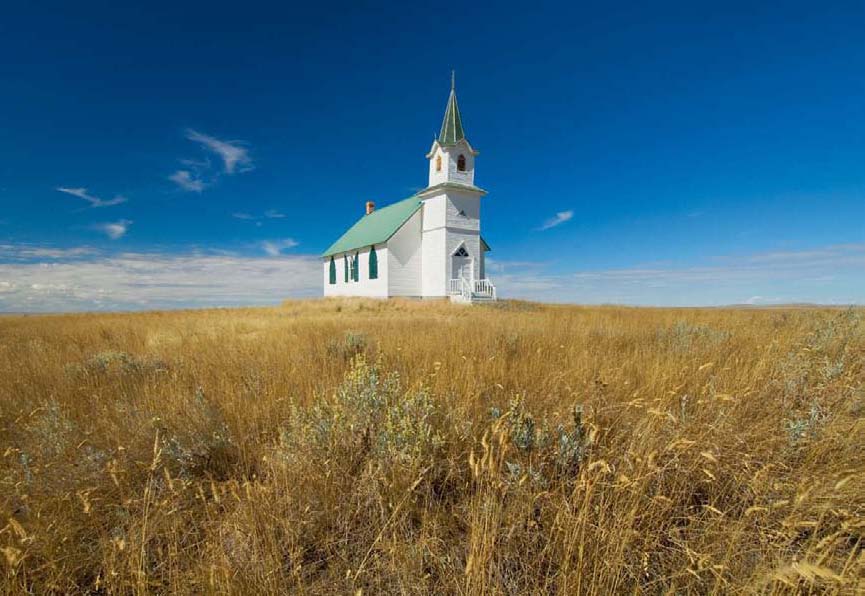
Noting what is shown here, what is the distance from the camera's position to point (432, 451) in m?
2.54

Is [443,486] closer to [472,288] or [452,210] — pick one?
[472,288]

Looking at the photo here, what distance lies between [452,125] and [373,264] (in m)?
10.2

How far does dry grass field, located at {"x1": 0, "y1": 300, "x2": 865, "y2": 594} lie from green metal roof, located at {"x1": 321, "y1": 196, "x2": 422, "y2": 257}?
65.2 feet

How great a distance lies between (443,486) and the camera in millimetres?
2312

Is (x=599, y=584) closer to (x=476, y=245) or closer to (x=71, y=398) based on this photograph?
(x=71, y=398)

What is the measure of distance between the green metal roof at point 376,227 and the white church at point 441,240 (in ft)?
0.39

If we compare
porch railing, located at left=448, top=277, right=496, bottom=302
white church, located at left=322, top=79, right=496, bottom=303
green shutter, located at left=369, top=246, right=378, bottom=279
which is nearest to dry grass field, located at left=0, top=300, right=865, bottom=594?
porch railing, located at left=448, top=277, right=496, bottom=302

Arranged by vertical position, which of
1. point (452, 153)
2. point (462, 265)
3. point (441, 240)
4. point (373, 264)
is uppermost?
point (452, 153)

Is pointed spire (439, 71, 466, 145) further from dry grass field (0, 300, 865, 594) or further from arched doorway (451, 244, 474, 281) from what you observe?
dry grass field (0, 300, 865, 594)

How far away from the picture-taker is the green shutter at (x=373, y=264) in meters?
24.2

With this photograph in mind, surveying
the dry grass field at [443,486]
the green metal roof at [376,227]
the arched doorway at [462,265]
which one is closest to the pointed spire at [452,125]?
the green metal roof at [376,227]

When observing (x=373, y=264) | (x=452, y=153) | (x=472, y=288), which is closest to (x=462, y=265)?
(x=472, y=288)

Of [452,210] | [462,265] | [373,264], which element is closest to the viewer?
[452,210]

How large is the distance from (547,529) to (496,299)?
67.8 feet
